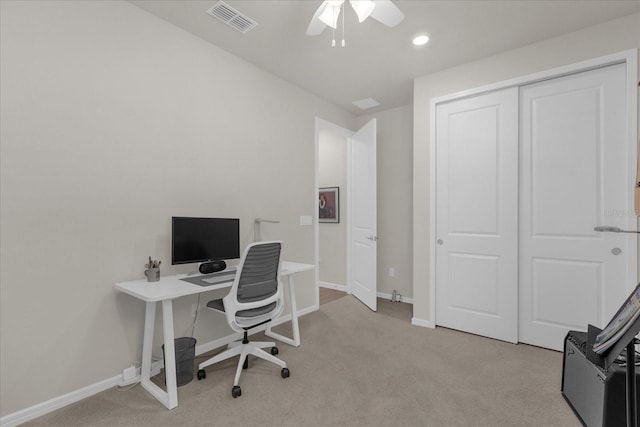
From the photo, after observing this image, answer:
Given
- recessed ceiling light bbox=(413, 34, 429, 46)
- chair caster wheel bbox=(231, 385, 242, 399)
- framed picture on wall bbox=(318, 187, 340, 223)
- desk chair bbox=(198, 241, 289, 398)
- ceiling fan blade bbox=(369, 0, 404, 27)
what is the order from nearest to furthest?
ceiling fan blade bbox=(369, 0, 404, 27)
chair caster wheel bbox=(231, 385, 242, 399)
desk chair bbox=(198, 241, 289, 398)
recessed ceiling light bbox=(413, 34, 429, 46)
framed picture on wall bbox=(318, 187, 340, 223)

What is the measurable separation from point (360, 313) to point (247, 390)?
6.55 feet

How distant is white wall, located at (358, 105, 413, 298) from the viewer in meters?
A: 4.42

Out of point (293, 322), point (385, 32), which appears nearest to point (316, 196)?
point (293, 322)

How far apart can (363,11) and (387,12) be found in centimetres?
16

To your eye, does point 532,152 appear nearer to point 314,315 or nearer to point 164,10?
point 314,315

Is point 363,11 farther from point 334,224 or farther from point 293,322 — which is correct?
point 334,224

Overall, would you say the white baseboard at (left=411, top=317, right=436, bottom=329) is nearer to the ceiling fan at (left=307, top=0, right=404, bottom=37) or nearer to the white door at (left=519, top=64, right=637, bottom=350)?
the white door at (left=519, top=64, right=637, bottom=350)

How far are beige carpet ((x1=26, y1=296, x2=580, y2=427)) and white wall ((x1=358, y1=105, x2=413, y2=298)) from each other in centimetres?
155

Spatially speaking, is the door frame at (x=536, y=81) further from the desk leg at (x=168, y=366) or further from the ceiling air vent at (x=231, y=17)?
the desk leg at (x=168, y=366)

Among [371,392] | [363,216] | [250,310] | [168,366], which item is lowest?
[371,392]

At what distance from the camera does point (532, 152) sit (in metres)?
2.90

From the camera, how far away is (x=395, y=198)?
179 inches

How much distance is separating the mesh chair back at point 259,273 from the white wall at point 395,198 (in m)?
2.55

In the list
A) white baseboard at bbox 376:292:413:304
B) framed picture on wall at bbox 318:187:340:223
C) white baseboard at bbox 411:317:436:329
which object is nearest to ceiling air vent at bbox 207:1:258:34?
framed picture on wall at bbox 318:187:340:223
